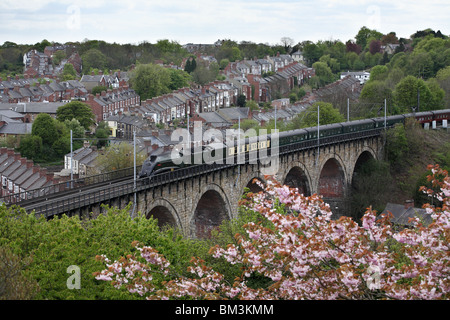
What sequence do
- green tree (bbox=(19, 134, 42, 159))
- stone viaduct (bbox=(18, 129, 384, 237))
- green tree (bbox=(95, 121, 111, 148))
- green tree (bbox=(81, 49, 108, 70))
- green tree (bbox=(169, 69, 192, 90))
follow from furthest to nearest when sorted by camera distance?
1. green tree (bbox=(81, 49, 108, 70))
2. green tree (bbox=(169, 69, 192, 90))
3. green tree (bbox=(95, 121, 111, 148))
4. green tree (bbox=(19, 134, 42, 159))
5. stone viaduct (bbox=(18, 129, 384, 237))

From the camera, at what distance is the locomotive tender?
109ft

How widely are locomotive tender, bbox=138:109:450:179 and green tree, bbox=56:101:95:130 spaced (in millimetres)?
30169

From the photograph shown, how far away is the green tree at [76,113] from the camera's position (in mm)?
71812

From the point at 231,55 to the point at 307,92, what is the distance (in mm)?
35584

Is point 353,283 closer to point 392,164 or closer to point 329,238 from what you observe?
point 329,238

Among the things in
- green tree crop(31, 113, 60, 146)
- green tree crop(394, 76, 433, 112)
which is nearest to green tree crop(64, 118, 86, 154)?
green tree crop(31, 113, 60, 146)

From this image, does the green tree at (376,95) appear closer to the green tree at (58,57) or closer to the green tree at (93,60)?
the green tree at (93,60)

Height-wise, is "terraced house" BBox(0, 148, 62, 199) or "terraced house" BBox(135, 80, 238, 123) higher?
"terraced house" BBox(135, 80, 238, 123)

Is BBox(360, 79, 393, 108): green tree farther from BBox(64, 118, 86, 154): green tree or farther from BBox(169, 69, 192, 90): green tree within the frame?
BBox(169, 69, 192, 90): green tree

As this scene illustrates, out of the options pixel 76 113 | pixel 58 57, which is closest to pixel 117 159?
pixel 76 113

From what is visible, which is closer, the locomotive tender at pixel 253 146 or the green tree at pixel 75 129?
the locomotive tender at pixel 253 146

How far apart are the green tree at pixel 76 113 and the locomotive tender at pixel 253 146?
30169mm

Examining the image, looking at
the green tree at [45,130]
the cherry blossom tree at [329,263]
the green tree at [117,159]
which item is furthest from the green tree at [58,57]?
the cherry blossom tree at [329,263]
